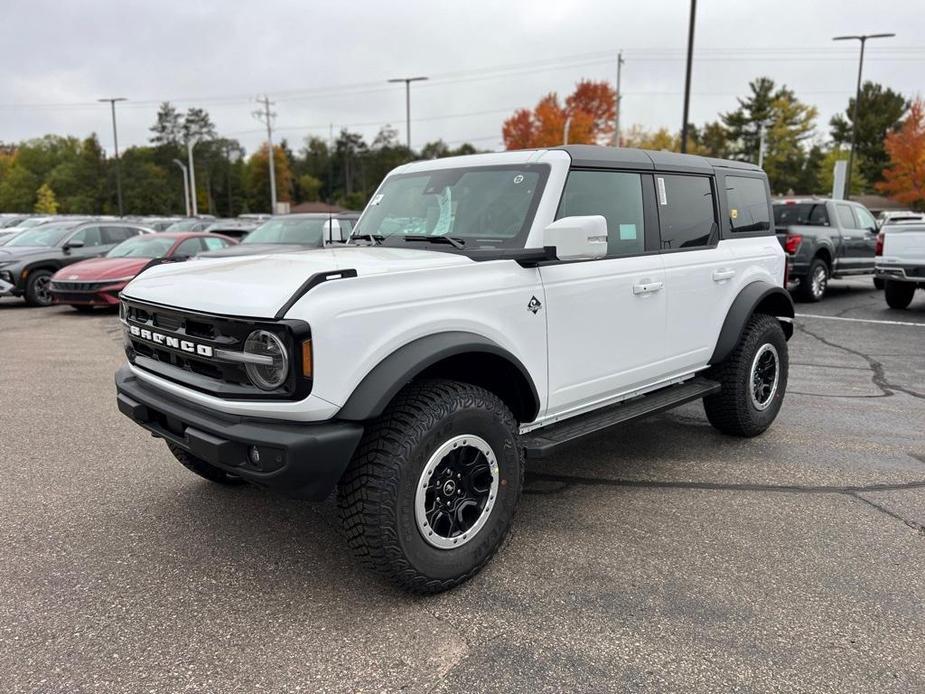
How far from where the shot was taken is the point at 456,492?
3.14m

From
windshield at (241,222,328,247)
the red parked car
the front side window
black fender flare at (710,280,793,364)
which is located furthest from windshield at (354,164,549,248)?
the red parked car

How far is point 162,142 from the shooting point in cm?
9950

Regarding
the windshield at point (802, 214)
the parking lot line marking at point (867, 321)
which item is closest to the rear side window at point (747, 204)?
the parking lot line marking at point (867, 321)

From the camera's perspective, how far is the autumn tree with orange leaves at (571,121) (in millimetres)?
50156

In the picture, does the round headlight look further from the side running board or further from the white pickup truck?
the white pickup truck

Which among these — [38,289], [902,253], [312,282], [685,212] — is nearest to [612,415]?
[685,212]

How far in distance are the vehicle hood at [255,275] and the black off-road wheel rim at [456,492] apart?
832mm

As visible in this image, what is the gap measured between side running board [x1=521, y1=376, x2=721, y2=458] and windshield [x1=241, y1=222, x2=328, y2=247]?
25.1 ft

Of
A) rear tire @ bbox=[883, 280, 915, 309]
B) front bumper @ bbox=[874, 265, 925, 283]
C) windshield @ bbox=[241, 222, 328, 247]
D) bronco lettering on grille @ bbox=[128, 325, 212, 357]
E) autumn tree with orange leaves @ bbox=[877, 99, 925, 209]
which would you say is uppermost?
autumn tree with orange leaves @ bbox=[877, 99, 925, 209]

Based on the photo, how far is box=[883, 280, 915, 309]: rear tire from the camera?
12.6 m

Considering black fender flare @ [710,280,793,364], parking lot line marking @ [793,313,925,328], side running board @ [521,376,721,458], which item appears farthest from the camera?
parking lot line marking @ [793,313,925,328]

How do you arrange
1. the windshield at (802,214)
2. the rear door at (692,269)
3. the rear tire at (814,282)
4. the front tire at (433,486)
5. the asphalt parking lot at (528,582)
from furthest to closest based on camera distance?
the windshield at (802,214)
the rear tire at (814,282)
the rear door at (692,269)
the front tire at (433,486)
the asphalt parking lot at (528,582)

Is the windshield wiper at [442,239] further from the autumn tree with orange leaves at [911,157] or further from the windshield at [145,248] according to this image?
the autumn tree with orange leaves at [911,157]

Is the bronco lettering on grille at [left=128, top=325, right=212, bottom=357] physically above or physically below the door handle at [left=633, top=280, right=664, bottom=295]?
below
